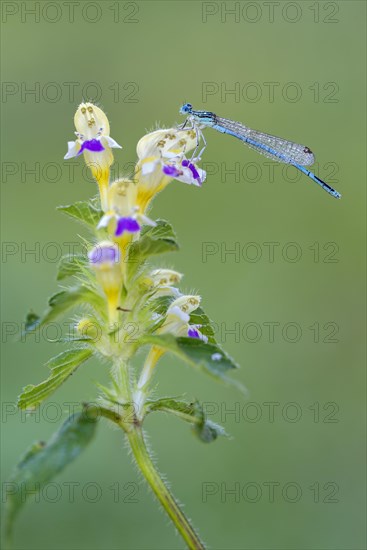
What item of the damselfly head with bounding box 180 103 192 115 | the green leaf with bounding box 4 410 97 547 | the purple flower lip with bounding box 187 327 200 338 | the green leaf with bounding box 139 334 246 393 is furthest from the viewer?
the damselfly head with bounding box 180 103 192 115

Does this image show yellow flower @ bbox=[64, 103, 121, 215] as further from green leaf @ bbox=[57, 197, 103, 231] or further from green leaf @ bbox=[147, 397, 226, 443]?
green leaf @ bbox=[147, 397, 226, 443]

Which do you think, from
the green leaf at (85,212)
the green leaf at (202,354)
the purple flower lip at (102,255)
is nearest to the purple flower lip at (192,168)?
the green leaf at (85,212)

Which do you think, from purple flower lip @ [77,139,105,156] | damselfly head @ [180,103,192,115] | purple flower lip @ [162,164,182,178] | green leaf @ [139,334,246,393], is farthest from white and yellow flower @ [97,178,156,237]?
damselfly head @ [180,103,192,115]

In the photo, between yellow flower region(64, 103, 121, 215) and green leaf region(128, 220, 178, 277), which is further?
yellow flower region(64, 103, 121, 215)

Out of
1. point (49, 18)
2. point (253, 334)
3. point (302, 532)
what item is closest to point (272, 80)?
point (49, 18)

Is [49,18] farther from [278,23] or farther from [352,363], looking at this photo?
[352,363]

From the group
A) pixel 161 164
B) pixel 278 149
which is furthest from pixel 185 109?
pixel 161 164

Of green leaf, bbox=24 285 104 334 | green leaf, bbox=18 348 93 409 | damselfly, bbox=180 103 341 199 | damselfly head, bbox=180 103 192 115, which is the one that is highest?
damselfly, bbox=180 103 341 199
